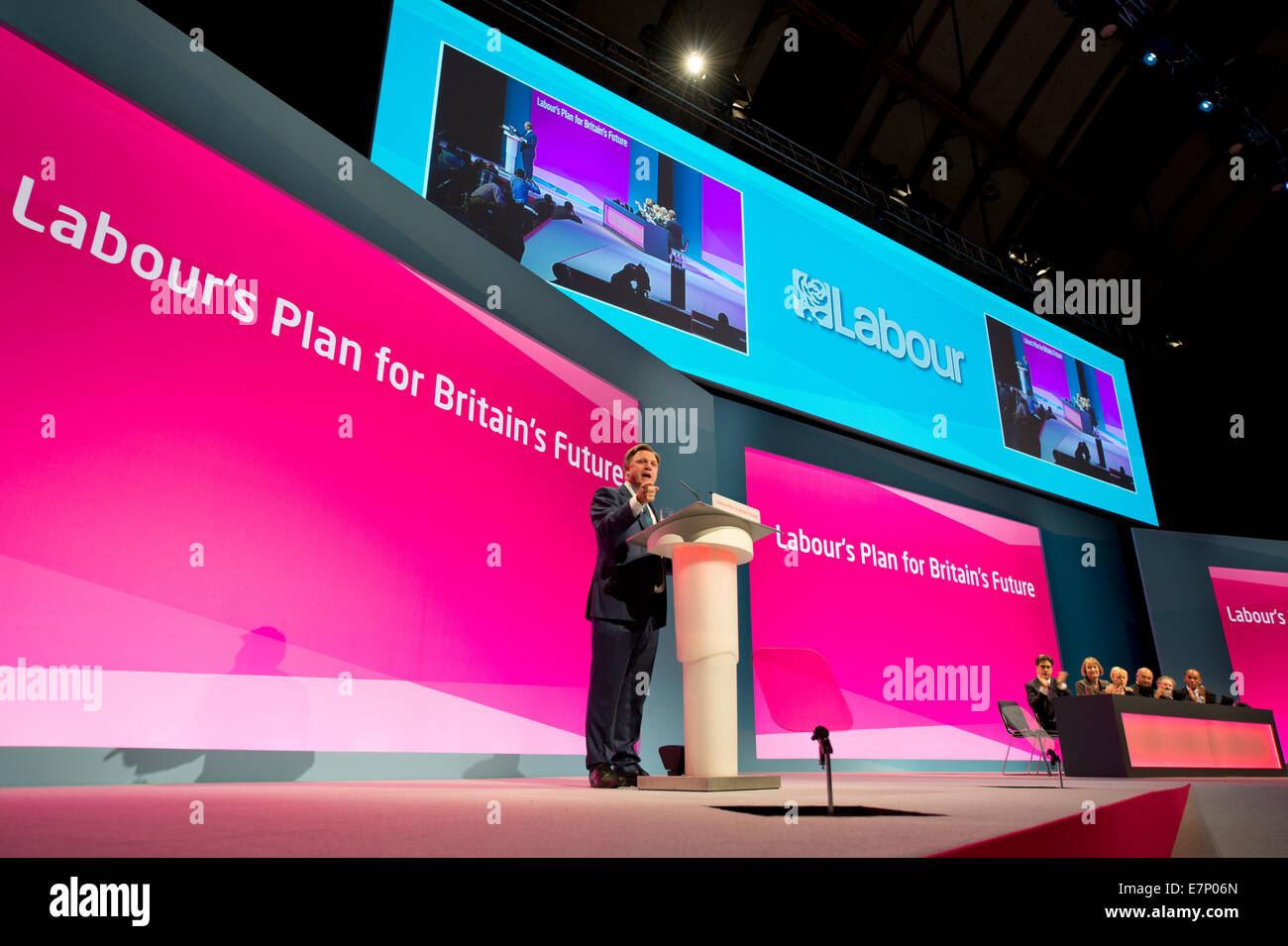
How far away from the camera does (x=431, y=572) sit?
11.4ft

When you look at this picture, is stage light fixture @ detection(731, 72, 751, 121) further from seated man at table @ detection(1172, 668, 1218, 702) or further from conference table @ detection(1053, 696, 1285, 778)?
seated man at table @ detection(1172, 668, 1218, 702)

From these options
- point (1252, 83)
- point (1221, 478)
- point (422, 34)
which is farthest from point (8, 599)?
point (1221, 478)

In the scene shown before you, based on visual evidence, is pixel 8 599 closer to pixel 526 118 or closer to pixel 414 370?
pixel 414 370

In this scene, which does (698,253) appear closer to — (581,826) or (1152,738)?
(1152,738)

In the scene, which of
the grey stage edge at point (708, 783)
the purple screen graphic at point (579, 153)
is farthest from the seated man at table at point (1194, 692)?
the purple screen graphic at point (579, 153)

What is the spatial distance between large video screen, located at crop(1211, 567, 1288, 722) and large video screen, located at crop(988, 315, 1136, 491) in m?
1.92

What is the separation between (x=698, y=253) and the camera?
621 cm

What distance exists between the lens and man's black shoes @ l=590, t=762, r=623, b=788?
2.62 metres

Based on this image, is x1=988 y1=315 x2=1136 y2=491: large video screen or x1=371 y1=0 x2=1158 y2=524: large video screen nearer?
x1=371 y1=0 x2=1158 y2=524: large video screen

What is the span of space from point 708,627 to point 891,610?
187 inches

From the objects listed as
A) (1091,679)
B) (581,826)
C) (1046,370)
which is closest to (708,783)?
(581,826)

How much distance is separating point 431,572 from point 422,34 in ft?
12.7

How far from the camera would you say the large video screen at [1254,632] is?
9062 mm

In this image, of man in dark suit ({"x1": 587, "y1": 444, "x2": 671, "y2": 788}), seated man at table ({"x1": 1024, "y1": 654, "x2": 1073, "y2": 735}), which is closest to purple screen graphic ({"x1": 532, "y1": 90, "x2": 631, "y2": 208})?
man in dark suit ({"x1": 587, "y1": 444, "x2": 671, "y2": 788})
